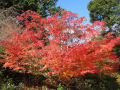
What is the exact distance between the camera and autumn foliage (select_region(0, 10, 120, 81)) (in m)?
6.22

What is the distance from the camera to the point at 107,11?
55.0 ft

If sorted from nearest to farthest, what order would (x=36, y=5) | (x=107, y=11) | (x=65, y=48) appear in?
1. (x=65, y=48)
2. (x=107, y=11)
3. (x=36, y=5)

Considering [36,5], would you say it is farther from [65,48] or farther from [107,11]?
[65,48]

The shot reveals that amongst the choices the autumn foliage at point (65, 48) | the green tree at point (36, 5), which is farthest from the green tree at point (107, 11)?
the autumn foliage at point (65, 48)

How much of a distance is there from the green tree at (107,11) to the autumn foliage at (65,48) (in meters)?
9.68

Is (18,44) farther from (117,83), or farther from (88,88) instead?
(117,83)

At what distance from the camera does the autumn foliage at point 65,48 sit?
622 cm

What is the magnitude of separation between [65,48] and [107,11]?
1197 centimetres

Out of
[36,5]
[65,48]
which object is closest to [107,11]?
[36,5]

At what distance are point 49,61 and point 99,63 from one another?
→ 8.14 ft

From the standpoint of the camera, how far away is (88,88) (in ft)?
30.6

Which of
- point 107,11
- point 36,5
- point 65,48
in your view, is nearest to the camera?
point 65,48

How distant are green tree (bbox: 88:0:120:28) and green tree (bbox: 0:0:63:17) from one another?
13.2 feet

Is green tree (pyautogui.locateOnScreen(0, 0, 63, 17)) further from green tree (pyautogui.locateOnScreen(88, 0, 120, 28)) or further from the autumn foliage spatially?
the autumn foliage
